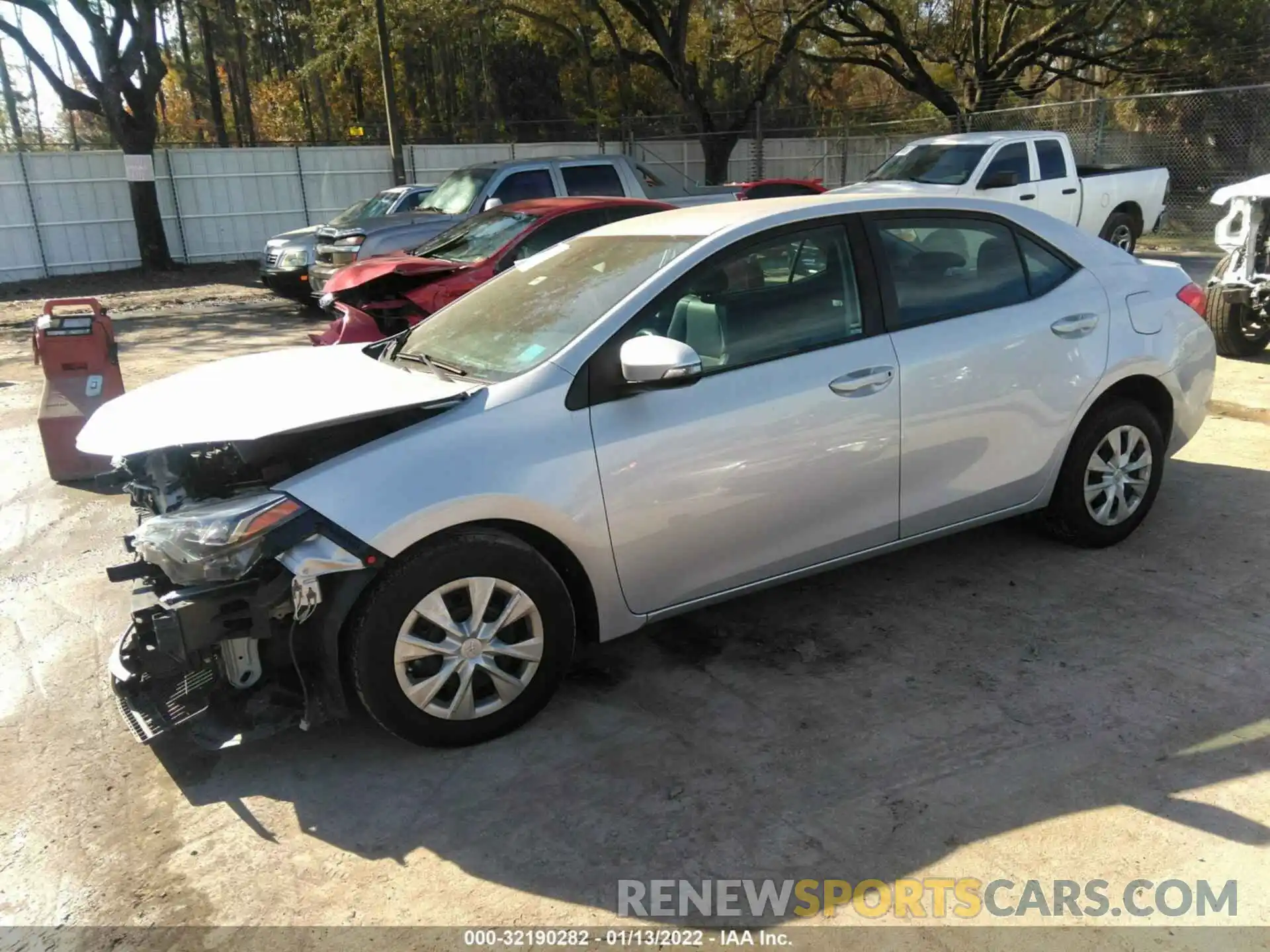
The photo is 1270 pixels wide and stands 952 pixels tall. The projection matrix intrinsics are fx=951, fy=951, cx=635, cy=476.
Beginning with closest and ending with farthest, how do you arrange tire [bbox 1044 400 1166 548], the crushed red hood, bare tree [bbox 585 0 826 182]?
tire [bbox 1044 400 1166 548]
the crushed red hood
bare tree [bbox 585 0 826 182]

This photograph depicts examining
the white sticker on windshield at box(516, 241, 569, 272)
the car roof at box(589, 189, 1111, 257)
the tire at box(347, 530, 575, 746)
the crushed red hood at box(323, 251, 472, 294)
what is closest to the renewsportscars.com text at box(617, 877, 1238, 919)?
the tire at box(347, 530, 575, 746)

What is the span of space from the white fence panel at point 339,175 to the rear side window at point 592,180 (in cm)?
1090

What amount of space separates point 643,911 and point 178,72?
182 ft

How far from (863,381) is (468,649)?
71.0 inches

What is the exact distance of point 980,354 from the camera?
3.98 meters

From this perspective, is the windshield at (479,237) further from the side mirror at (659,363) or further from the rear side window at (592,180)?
the side mirror at (659,363)

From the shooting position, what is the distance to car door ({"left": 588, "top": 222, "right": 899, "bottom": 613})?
336cm

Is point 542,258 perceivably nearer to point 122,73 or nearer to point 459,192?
point 459,192

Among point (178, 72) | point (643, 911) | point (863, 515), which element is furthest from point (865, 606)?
point (178, 72)

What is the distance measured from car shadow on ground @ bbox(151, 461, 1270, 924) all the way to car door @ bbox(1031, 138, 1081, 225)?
10.4m

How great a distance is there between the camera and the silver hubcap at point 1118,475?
14.6 feet

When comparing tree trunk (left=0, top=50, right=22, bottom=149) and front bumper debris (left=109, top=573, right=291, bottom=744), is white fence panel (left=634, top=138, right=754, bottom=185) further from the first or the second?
tree trunk (left=0, top=50, right=22, bottom=149)

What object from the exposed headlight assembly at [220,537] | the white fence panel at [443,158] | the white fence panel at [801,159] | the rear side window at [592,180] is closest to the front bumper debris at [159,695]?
the exposed headlight assembly at [220,537]

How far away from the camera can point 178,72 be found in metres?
48.0
